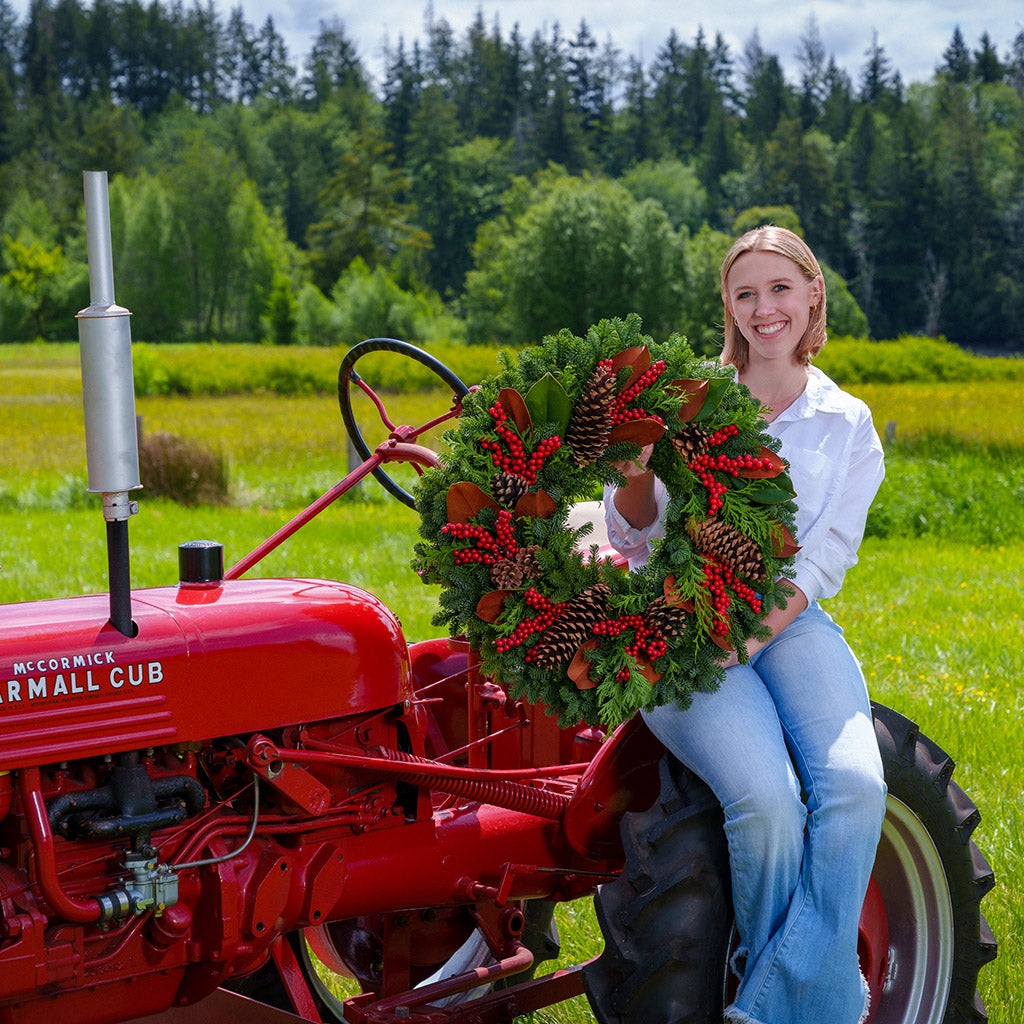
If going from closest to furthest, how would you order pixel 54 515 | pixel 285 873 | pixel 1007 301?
1. pixel 285 873
2. pixel 54 515
3. pixel 1007 301

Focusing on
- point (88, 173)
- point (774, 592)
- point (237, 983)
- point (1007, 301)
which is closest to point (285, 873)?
point (237, 983)

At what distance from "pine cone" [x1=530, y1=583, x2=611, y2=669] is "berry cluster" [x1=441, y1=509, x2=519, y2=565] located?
6.1 inches

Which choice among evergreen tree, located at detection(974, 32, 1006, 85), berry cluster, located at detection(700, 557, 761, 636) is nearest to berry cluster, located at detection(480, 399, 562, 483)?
berry cluster, located at detection(700, 557, 761, 636)

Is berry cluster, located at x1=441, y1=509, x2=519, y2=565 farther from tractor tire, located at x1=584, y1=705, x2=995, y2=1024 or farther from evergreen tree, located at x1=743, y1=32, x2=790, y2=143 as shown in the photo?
evergreen tree, located at x1=743, y1=32, x2=790, y2=143

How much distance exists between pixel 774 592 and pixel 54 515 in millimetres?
10281

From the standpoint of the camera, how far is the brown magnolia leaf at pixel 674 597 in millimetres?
2201

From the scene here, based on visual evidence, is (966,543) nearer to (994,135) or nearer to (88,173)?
(88,173)

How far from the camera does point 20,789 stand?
1974 mm

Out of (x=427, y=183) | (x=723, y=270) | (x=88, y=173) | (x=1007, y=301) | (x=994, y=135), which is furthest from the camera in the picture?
(x=427, y=183)

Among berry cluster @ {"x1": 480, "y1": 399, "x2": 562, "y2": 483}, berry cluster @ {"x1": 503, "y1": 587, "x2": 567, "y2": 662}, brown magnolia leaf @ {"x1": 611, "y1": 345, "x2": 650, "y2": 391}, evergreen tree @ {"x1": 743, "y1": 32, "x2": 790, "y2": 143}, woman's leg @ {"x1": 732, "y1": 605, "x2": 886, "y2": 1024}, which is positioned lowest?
woman's leg @ {"x1": 732, "y1": 605, "x2": 886, "y2": 1024}

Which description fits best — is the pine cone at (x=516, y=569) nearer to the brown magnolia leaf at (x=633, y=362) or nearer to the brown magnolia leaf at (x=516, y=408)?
the brown magnolia leaf at (x=516, y=408)

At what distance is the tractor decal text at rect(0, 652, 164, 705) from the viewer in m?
1.96

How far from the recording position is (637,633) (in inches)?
87.0

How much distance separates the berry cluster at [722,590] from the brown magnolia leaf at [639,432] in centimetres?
25
